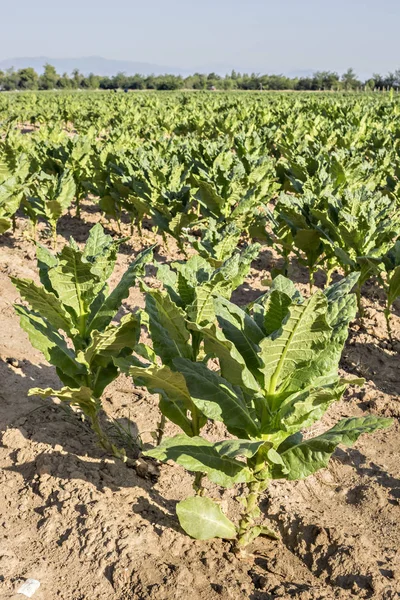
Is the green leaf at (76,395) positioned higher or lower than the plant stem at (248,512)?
higher

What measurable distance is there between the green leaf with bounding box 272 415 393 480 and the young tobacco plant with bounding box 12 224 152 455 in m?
1.03

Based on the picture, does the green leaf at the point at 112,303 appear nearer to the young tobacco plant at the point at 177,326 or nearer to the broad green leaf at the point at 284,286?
the young tobacco plant at the point at 177,326

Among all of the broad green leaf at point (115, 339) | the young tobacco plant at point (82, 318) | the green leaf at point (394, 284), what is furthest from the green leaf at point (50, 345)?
the green leaf at point (394, 284)

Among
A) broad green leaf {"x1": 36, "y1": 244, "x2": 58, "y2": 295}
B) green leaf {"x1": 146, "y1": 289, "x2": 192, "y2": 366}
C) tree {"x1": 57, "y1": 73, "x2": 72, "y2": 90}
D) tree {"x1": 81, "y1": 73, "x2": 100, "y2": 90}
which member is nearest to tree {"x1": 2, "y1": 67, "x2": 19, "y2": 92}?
tree {"x1": 57, "y1": 73, "x2": 72, "y2": 90}

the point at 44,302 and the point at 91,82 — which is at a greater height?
the point at 91,82

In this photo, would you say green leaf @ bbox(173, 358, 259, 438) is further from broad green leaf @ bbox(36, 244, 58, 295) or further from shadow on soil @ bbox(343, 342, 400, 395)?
shadow on soil @ bbox(343, 342, 400, 395)

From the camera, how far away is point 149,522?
303 cm

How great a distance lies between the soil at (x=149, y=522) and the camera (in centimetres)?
268

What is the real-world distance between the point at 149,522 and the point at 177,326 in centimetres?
109

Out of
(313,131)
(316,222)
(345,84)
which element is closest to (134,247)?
(316,222)

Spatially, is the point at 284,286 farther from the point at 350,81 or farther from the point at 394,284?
the point at 350,81

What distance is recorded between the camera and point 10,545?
2912mm

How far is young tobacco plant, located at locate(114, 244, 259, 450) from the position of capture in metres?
2.68

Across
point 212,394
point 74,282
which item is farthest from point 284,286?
point 74,282
